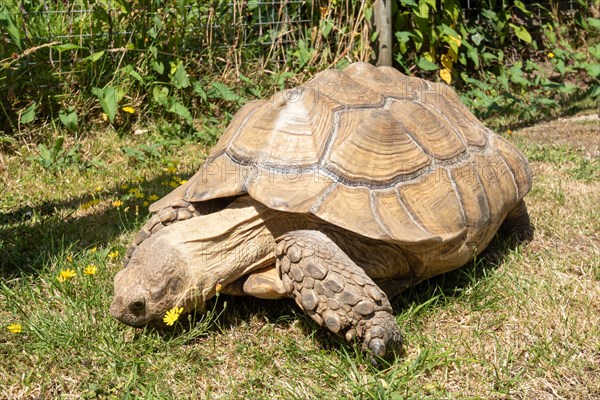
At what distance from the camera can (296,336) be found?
8.04 ft

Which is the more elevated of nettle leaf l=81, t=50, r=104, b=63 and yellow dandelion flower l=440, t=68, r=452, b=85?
nettle leaf l=81, t=50, r=104, b=63

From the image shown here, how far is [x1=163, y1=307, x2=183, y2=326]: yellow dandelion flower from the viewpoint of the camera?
228cm

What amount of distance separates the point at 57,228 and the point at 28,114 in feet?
5.19

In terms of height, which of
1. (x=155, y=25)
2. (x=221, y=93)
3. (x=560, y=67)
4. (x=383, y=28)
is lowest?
(x=560, y=67)

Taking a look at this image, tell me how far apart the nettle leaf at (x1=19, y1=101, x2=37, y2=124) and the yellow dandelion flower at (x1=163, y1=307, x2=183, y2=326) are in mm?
2851

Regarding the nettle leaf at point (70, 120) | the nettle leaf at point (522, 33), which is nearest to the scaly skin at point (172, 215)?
the nettle leaf at point (70, 120)

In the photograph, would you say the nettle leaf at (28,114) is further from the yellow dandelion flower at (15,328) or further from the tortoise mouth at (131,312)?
the tortoise mouth at (131,312)

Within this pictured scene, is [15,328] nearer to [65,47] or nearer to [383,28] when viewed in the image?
[65,47]

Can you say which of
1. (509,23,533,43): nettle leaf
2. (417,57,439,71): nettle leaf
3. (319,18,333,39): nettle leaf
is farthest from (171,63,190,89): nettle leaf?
(509,23,533,43): nettle leaf

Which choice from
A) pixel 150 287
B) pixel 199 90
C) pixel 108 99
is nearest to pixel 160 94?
pixel 199 90

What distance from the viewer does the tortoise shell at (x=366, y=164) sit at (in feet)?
7.79

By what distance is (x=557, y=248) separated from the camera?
123 inches

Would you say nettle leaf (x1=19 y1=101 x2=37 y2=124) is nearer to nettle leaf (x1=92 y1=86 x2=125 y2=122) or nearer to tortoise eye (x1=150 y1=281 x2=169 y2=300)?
nettle leaf (x1=92 y1=86 x2=125 y2=122)

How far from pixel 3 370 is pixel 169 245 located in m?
0.70
